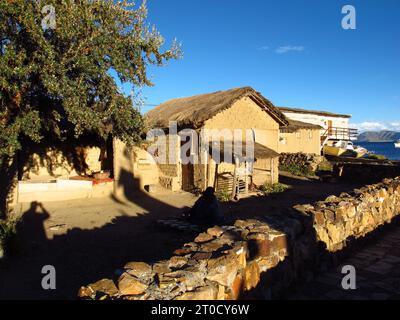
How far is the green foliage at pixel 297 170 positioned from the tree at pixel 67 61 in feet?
53.0

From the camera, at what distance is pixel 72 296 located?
5383 millimetres

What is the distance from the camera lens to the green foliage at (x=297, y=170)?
22609 millimetres

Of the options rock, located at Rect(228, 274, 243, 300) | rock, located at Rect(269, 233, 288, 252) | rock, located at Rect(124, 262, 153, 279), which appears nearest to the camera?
rock, located at Rect(124, 262, 153, 279)

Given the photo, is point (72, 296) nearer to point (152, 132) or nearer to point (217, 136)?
point (217, 136)

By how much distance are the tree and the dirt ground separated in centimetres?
261

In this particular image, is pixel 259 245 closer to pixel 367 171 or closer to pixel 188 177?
pixel 188 177

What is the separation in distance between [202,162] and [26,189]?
7.28 meters

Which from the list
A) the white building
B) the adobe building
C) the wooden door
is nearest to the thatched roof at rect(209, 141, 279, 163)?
the adobe building

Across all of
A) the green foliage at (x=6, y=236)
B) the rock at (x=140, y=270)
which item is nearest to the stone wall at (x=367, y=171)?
the green foliage at (x=6, y=236)

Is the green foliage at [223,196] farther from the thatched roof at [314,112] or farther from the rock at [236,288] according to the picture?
the thatched roof at [314,112]

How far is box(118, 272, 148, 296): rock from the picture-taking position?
2883 millimetres

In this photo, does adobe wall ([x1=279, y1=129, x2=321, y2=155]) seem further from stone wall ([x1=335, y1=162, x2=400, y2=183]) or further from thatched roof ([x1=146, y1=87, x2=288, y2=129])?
thatched roof ([x1=146, y1=87, x2=288, y2=129])

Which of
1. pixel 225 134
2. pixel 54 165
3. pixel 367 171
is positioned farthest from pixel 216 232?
pixel 367 171

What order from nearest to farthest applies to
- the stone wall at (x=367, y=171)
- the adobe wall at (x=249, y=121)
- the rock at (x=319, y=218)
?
1. the rock at (x=319, y=218)
2. the adobe wall at (x=249, y=121)
3. the stone wall at (x=367, y=171)
